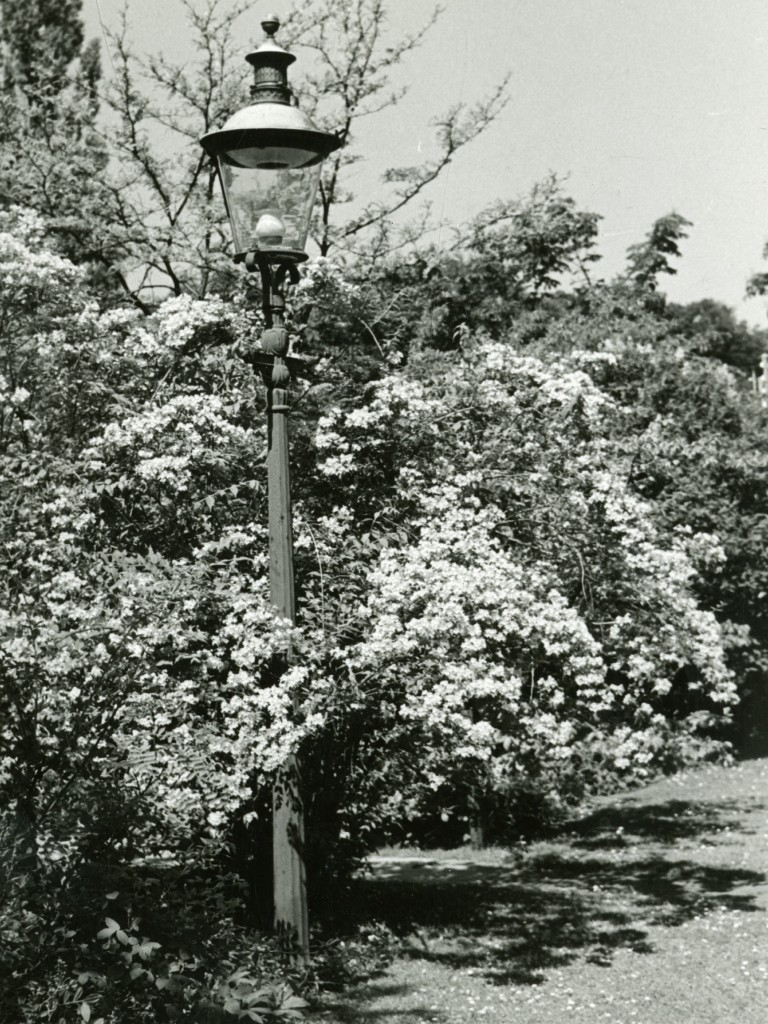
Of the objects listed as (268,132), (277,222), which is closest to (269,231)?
(277,222)

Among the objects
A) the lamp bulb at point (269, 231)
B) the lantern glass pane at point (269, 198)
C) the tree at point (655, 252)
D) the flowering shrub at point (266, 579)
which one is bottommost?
the flowering shrub at point (266, 579)

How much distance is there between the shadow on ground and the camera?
8.08m

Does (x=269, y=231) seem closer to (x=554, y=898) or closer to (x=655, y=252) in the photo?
(x=554, y=898)

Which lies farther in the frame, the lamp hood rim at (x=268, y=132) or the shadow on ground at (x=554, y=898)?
the shadow on ground at (x=554, y=898)

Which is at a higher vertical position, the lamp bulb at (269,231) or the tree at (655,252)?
the tree at (655,252)

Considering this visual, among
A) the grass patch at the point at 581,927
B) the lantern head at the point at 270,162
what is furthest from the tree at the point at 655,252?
the lantern head at the point at 270,162

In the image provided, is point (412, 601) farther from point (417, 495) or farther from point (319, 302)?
point (319, 302)

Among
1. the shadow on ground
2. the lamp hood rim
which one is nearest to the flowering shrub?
the shadow on ground

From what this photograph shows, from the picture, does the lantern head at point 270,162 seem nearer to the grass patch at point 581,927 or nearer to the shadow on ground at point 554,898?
the grass patch at point 581,927

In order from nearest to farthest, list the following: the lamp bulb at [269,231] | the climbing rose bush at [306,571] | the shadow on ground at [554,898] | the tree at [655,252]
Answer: the lamp bulb at [269,231], the climbing rose bush at [306,571], the shadow on ground at [554,898], the tree at [655,252]

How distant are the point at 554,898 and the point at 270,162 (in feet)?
24.7

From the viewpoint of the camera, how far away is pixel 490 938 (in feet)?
27.8

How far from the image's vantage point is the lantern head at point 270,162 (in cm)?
457

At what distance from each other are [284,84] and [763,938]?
21.6 feet
